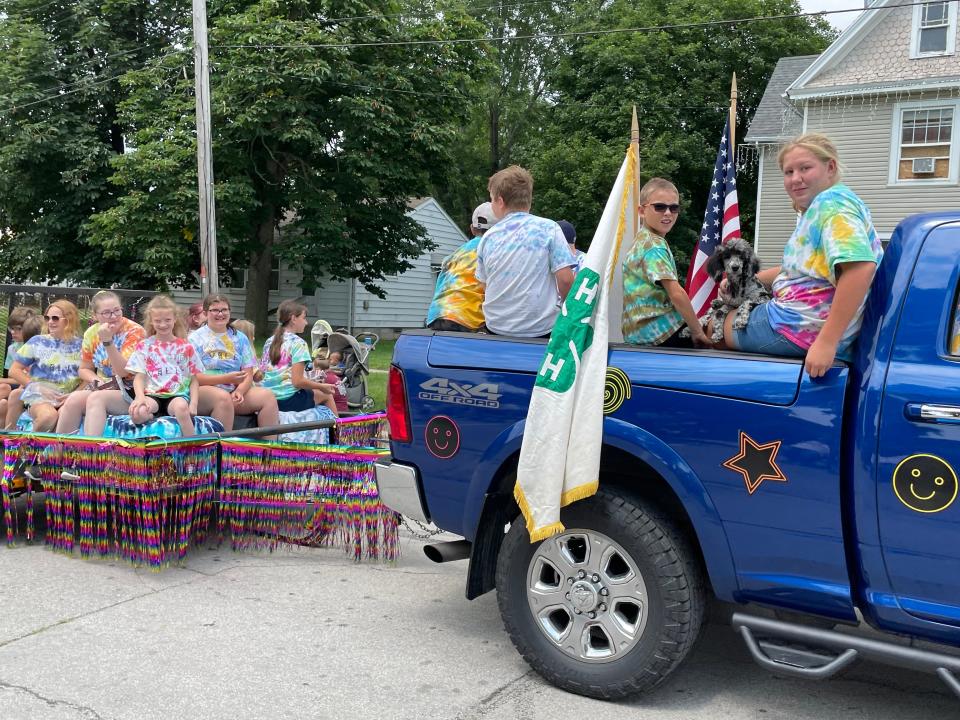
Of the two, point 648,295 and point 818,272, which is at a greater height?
point 818,272

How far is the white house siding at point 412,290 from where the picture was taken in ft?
106

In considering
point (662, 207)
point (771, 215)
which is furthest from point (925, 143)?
point (662, 207)

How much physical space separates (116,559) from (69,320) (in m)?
2.01

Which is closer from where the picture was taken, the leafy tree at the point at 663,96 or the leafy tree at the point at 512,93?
the leafy tree at the point at 663,96

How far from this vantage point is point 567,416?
11.7 ft

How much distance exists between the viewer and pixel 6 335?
6.84 meters

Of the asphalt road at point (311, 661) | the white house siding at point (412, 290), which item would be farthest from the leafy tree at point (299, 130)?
the asphalt road at point (311, 661)

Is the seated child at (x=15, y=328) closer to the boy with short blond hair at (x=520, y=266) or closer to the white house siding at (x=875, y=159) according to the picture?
the boy with short blond hair at (x=520, y=266)

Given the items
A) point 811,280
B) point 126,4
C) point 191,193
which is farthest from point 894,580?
point 126,4

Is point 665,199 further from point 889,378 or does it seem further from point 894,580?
point 894,580

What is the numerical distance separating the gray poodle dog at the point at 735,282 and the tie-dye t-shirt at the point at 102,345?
14.0 feet

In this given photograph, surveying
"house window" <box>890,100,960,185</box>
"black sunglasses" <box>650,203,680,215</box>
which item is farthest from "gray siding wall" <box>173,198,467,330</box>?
"black sunglasses" <box>650,203,680,215</box>

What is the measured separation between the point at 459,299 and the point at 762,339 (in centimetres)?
170

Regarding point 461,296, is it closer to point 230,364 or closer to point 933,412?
point 933,412
